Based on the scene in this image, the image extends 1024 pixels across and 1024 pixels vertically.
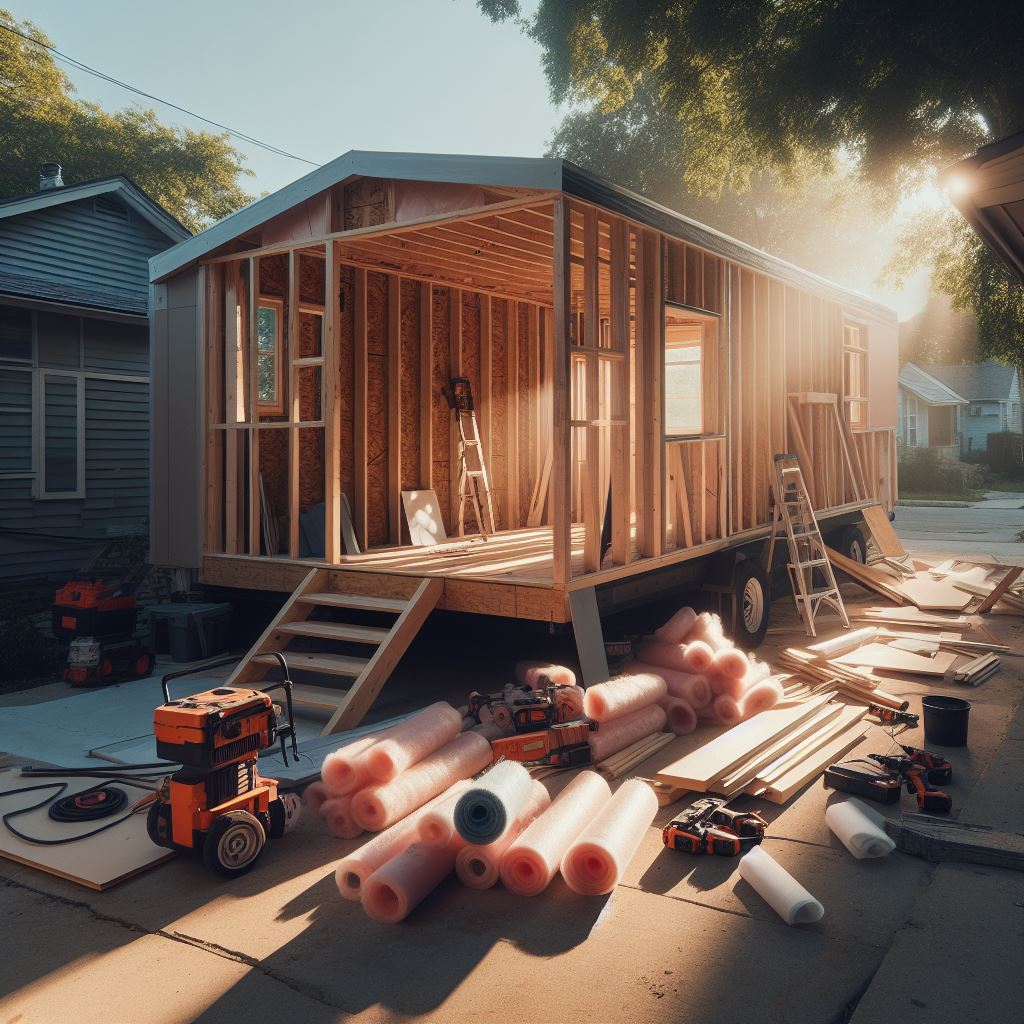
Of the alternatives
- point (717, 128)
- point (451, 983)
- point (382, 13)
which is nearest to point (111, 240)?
point (382, 13)

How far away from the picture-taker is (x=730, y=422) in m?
8.84

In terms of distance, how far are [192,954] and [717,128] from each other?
57.3 feet

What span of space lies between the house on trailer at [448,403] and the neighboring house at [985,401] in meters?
32.9

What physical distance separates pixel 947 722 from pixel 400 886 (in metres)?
3.63

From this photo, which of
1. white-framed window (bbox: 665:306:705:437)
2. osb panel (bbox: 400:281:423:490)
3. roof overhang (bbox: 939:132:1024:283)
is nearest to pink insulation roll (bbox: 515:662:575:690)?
white-framed window (bbox: 665:306:705:437)

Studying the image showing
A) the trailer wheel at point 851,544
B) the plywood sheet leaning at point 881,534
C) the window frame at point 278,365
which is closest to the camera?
the window frame at point 278,365

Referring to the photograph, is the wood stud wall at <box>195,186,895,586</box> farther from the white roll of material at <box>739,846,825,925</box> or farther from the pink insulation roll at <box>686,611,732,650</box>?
the white roll of material at <box>739,846,825,925</box>

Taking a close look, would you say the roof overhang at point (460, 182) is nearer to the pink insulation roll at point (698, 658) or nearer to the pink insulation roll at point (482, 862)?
the pink insulation roll at point (698, 658)

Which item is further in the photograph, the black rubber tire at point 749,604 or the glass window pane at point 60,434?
the glass window pane at point 60,434

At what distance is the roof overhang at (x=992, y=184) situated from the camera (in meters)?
4.25

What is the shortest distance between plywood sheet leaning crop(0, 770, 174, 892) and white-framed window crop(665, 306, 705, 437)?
5216 mm

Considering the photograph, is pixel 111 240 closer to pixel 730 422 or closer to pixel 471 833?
pixel 730 422

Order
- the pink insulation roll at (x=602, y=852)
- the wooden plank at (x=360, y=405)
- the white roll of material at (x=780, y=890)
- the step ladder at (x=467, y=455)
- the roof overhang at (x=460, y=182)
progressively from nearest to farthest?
the white roll of material at (x=780, y=890) < the pink insulation roll at (x=602, y=852) < the roof overhang at (x=460, y=182) < the wooden plank at (x=360, y=405) < the step ladder at (x=467, y=455)

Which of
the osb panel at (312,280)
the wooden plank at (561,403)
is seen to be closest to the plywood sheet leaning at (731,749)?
the wooden plank at (561,403)
